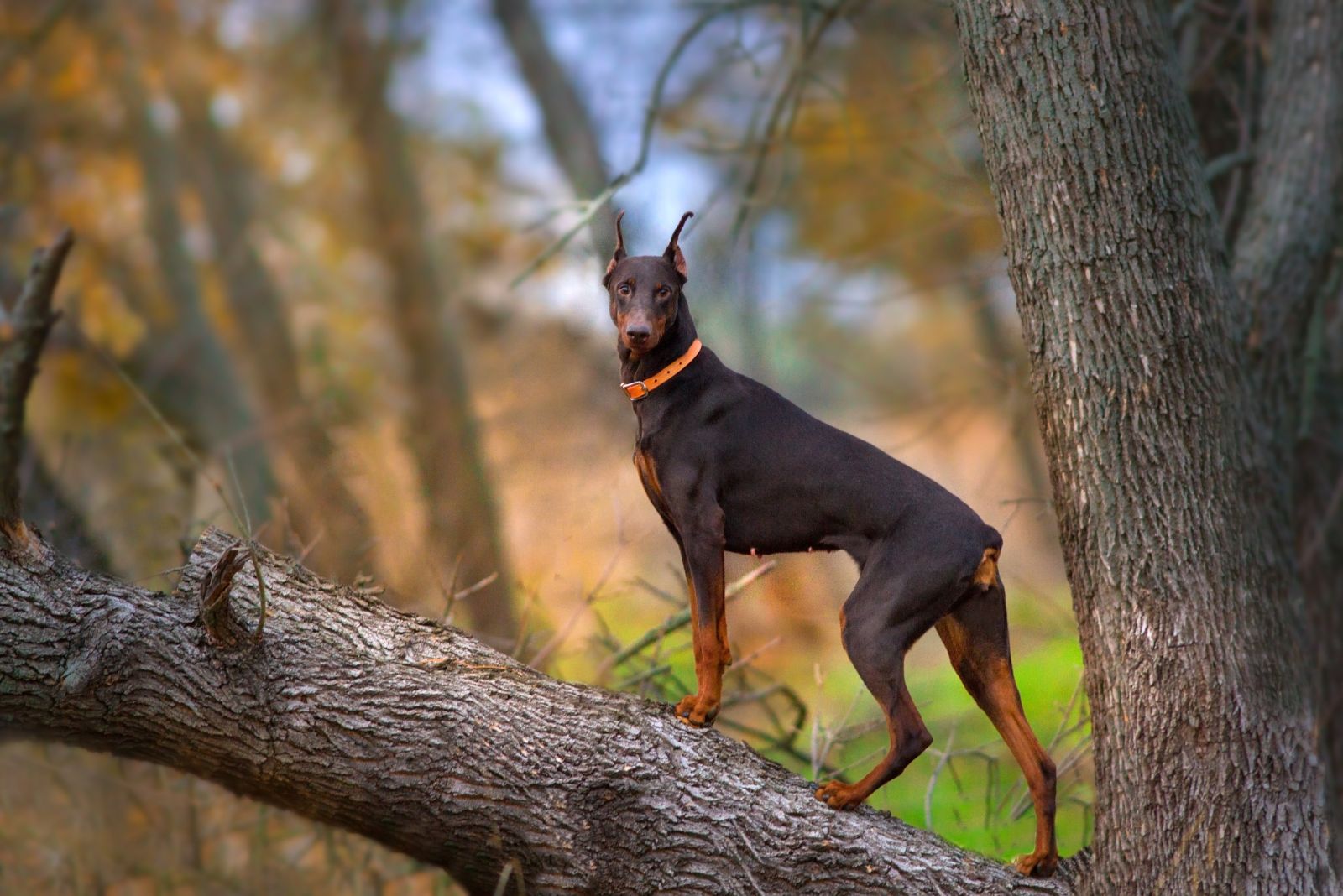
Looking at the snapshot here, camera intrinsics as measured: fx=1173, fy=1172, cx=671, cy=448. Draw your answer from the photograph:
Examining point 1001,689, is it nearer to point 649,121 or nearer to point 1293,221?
point 1293,221

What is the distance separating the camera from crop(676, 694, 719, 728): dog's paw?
3.80 meters

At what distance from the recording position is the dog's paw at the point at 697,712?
3.80 metres

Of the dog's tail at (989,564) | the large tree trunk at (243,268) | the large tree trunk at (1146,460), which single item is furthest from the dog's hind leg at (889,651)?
the large tree trunk at (243,268)

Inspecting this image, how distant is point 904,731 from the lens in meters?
3.58

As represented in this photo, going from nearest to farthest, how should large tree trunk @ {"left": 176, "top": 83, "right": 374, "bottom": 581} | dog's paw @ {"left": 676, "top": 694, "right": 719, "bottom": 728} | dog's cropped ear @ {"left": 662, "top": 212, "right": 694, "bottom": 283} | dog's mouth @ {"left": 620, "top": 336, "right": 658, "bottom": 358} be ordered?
dog's mouth @ {"left": 620, "top": 336, "right": 658, "bottom": 358} → dog's paw @ {"left": 676, "top": 694, "right": 719, "bottom": 728} → dog's cropped ear @ {"left": 662, "top": 212, "right": 694, "bottom": 283} → large tree trunk @ {"left": 176, "top": 83, "right": 374, "bottom": 581}

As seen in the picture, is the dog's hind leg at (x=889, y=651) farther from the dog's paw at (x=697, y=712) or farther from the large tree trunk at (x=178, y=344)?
the large tree trunk at (x=178, y=344)

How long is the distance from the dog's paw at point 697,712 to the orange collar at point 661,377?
1031 mm

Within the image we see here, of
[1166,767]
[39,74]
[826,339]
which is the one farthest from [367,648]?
[826,339]

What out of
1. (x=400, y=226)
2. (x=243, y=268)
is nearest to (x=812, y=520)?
(x=400, y=226)

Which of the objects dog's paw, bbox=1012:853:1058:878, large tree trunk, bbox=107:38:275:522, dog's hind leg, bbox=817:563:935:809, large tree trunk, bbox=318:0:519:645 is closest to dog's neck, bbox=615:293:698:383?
dog's hind leg, bbox=817:563:935:809

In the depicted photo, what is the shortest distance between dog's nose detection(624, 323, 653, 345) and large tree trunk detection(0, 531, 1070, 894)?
48.1 inches

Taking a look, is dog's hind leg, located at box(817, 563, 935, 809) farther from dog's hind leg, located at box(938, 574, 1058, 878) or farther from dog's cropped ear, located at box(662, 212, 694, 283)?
dog's cropped ear, located at box(662, 212, 694, 283)

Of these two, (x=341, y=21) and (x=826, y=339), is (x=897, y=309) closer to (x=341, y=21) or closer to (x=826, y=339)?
(x=826, y=339)

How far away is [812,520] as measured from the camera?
3.85 m
